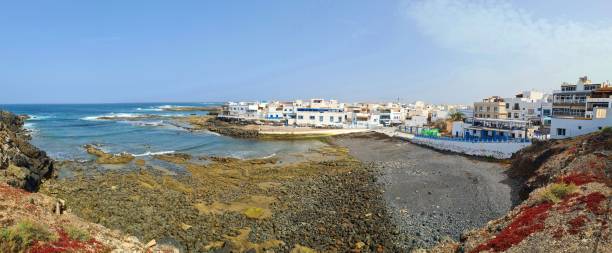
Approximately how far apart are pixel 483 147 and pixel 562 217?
91.6 feet

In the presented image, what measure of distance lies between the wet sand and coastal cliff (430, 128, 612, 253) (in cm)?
202

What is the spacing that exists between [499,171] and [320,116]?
169 feet

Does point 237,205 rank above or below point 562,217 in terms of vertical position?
below

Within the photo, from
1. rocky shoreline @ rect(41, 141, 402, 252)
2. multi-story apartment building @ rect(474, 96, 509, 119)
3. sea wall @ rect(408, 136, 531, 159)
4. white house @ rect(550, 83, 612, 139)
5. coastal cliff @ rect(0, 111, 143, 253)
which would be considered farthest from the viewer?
multi-story apartment building @ rect(474, 96, 509, 119)

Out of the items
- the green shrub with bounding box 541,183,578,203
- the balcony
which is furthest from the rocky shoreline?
the balcony

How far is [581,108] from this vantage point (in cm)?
4234

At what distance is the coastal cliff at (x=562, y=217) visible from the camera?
1295 centimetres

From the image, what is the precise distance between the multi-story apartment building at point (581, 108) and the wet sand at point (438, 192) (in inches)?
327

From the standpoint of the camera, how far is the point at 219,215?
21219 millimetres

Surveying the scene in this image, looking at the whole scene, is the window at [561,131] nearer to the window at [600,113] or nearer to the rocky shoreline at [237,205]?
the window at [600,113]

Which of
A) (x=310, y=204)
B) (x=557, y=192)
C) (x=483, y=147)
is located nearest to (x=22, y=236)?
(x=310, y=204)

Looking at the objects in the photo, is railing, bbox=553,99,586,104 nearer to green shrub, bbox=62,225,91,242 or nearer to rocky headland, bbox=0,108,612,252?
rocky headland, bbox=0,108,612,252

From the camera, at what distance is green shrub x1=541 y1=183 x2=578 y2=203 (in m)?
18.2

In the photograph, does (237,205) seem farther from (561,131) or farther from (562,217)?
(561,131)
